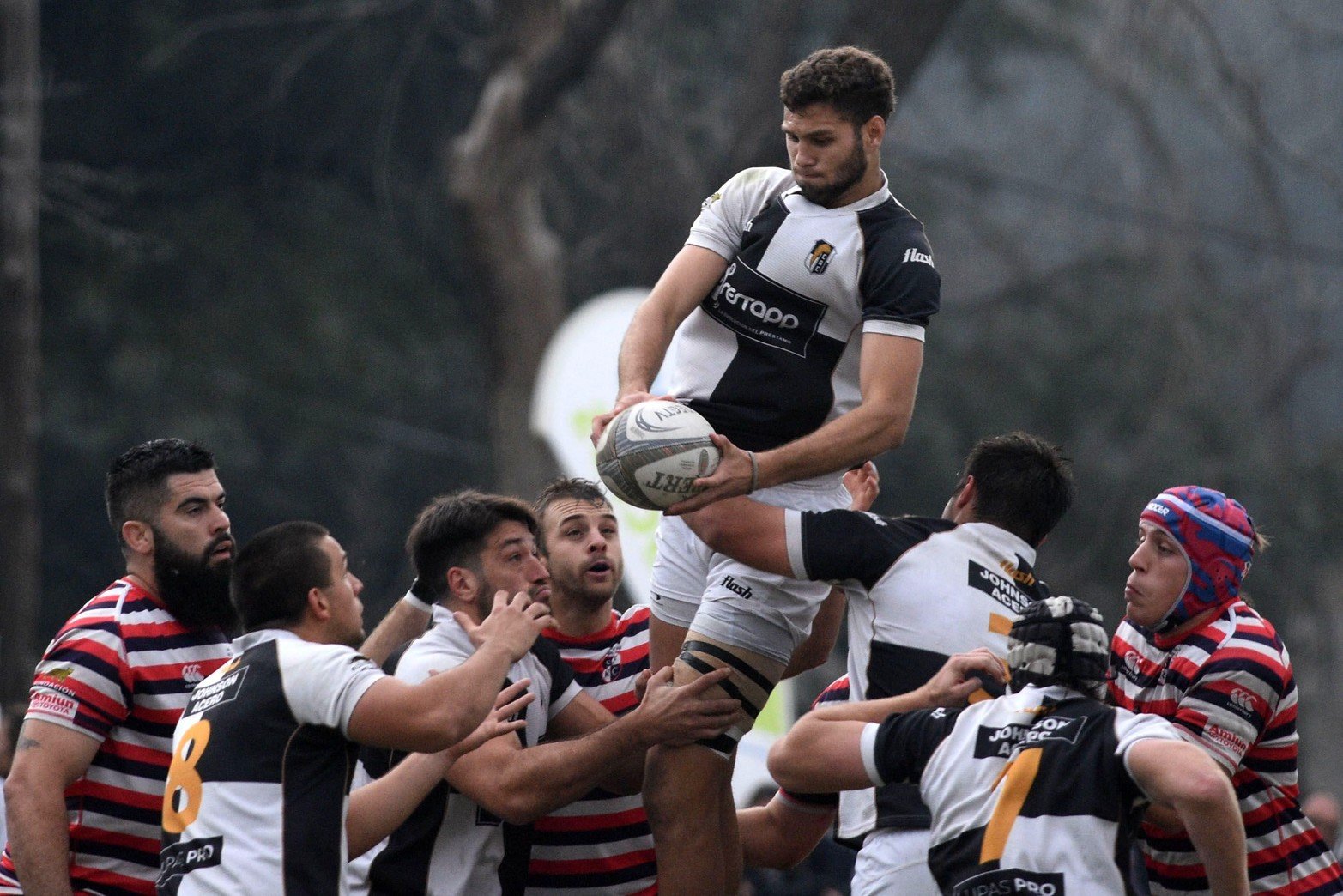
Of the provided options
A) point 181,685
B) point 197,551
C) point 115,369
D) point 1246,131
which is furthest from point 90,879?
point 1246,131

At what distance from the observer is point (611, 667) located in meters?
6.55

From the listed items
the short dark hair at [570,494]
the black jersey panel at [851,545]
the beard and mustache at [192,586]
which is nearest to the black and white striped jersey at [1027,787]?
the black jersey panel at [851,545]

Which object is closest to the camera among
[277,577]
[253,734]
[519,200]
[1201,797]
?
[1201,797]

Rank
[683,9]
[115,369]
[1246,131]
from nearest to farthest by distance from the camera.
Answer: [115,369]
[683,9]
[1246,131]

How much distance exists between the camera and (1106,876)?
4.57m

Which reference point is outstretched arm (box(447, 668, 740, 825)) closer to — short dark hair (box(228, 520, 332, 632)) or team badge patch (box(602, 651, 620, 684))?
short dark hair (box(228, 520, 332, 632))

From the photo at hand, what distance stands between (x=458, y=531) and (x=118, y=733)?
49.6 inches

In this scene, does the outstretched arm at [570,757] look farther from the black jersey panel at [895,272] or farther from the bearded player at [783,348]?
the black jersey panel at [895,272]

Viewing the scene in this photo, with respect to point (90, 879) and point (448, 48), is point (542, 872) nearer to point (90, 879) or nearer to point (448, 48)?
point (90, 879)

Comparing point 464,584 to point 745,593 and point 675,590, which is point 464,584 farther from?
point 745,593

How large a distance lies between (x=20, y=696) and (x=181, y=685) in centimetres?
866

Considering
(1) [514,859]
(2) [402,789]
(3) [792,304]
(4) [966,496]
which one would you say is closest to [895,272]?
(3) [792,304]

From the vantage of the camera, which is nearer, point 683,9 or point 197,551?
point 197,551

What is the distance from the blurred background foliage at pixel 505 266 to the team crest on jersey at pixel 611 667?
837 centimetres
